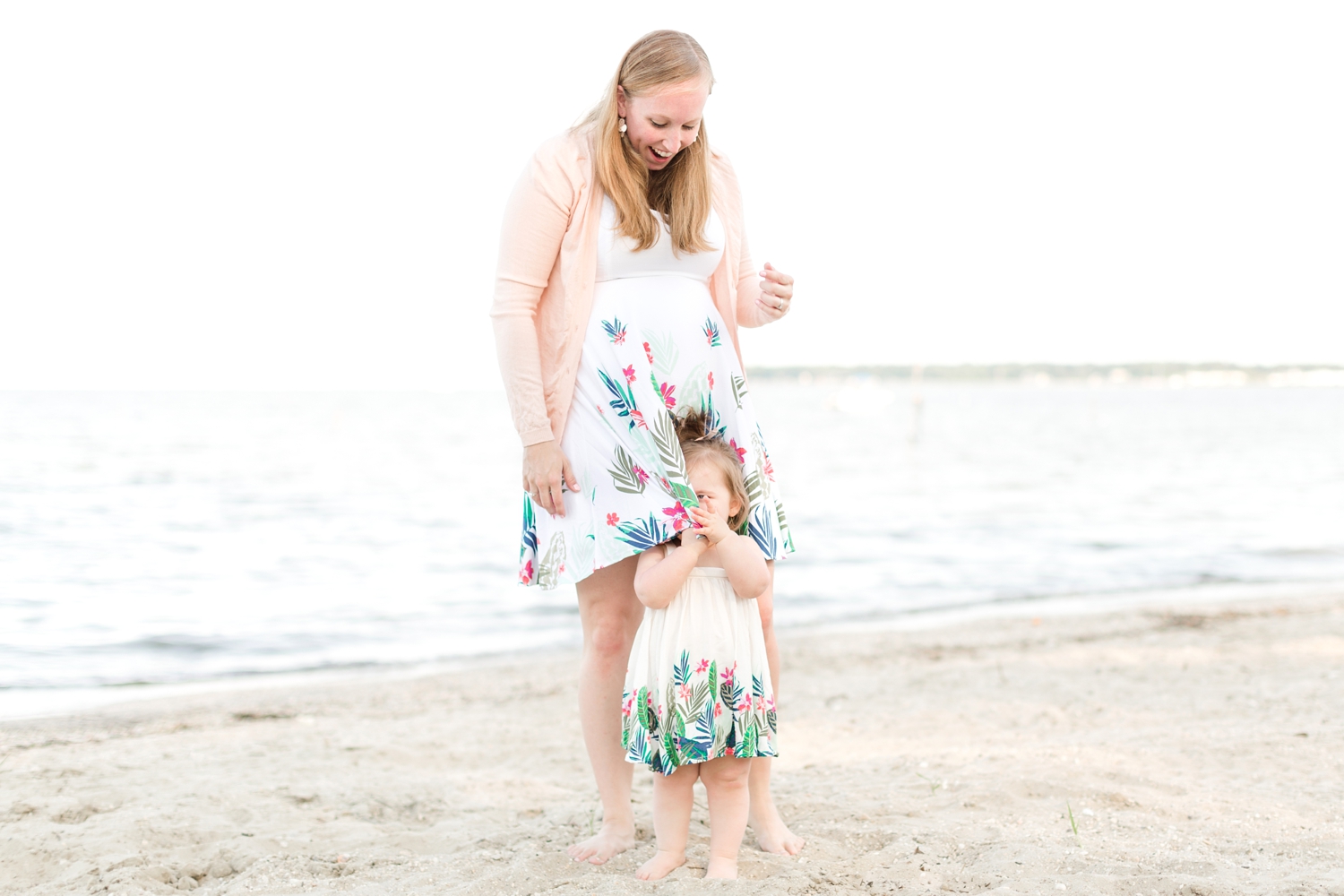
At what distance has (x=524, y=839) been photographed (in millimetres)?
2719

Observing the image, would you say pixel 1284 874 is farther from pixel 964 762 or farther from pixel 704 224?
pixel 704 224

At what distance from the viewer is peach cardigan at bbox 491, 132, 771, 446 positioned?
232 cm

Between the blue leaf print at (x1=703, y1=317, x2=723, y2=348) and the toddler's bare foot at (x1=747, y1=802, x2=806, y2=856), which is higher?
the blue leaf print at (x1=703, y1=317, x2=723, y2=348)

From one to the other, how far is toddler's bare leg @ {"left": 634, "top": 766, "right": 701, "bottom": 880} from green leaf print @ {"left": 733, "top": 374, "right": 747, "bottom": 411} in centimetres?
89

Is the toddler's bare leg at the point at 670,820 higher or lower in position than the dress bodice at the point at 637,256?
lower

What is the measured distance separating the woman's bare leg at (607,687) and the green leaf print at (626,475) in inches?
10.1

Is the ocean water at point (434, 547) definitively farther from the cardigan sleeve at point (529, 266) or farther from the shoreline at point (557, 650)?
the cardigan sleeve at point (529, 266)

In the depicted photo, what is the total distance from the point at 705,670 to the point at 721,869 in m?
0.48

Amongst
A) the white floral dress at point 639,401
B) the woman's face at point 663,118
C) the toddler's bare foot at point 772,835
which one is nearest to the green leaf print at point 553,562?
the white floral dress at point 639,401

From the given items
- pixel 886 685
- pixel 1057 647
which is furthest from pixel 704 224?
pixel 1057 647

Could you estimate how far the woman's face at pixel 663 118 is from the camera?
86.4 inches

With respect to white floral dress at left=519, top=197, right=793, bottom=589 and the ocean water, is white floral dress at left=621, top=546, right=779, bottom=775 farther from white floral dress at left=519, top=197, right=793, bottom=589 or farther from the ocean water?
the ocean water

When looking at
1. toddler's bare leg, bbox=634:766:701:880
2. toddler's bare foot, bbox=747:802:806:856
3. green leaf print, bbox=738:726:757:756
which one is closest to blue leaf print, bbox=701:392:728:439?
green leaf print, bbox=738:726:757:756

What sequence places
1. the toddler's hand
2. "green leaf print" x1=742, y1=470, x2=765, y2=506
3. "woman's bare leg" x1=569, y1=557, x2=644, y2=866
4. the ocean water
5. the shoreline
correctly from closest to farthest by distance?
the toddler's hand → "green leaf print" x1=742, y1=470, x2=765, y2=506 → "woman's bare leg" x1=569, y1=557, x2=644, y2=866 → the shoreline → the ocean water
